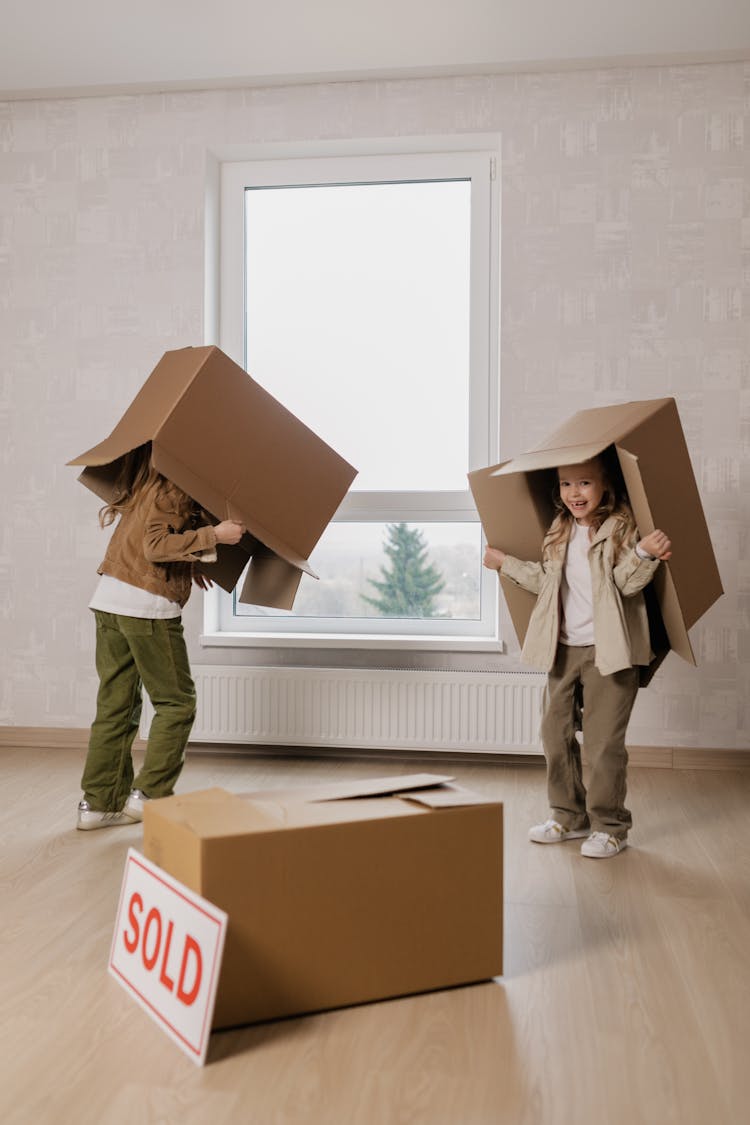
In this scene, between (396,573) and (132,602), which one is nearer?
(132,602)

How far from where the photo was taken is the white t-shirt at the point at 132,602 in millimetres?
2389

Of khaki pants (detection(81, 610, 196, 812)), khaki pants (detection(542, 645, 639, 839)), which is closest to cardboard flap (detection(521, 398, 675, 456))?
khaki pants (detection(542, 645, 639, 839))

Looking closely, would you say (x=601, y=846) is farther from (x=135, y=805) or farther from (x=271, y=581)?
(x=135, y=805)

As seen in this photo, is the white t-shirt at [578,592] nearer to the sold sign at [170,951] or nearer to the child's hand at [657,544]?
the child's hand at [657,544]

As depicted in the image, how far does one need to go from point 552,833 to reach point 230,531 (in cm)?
107

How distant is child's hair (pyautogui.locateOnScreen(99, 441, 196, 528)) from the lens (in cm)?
236

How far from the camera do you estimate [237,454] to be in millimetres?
2248

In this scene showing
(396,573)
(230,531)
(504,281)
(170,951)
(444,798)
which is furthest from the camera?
(396,573)

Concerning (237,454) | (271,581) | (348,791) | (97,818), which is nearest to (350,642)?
(271,581)

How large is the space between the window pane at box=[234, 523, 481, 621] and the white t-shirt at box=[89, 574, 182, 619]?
1.12 m

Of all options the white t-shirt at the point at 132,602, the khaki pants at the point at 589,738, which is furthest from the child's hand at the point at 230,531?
the khaki pants at the point at 589,738

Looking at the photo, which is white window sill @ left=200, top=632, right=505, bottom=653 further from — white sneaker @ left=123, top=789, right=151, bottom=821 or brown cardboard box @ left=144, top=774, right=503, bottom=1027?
brown cardboard box @ left=144, top=774, right=503, bottom=1027

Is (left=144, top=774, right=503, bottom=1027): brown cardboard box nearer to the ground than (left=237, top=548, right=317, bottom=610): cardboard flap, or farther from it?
nearer to the ground

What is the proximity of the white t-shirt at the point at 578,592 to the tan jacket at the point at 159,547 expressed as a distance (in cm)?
85
